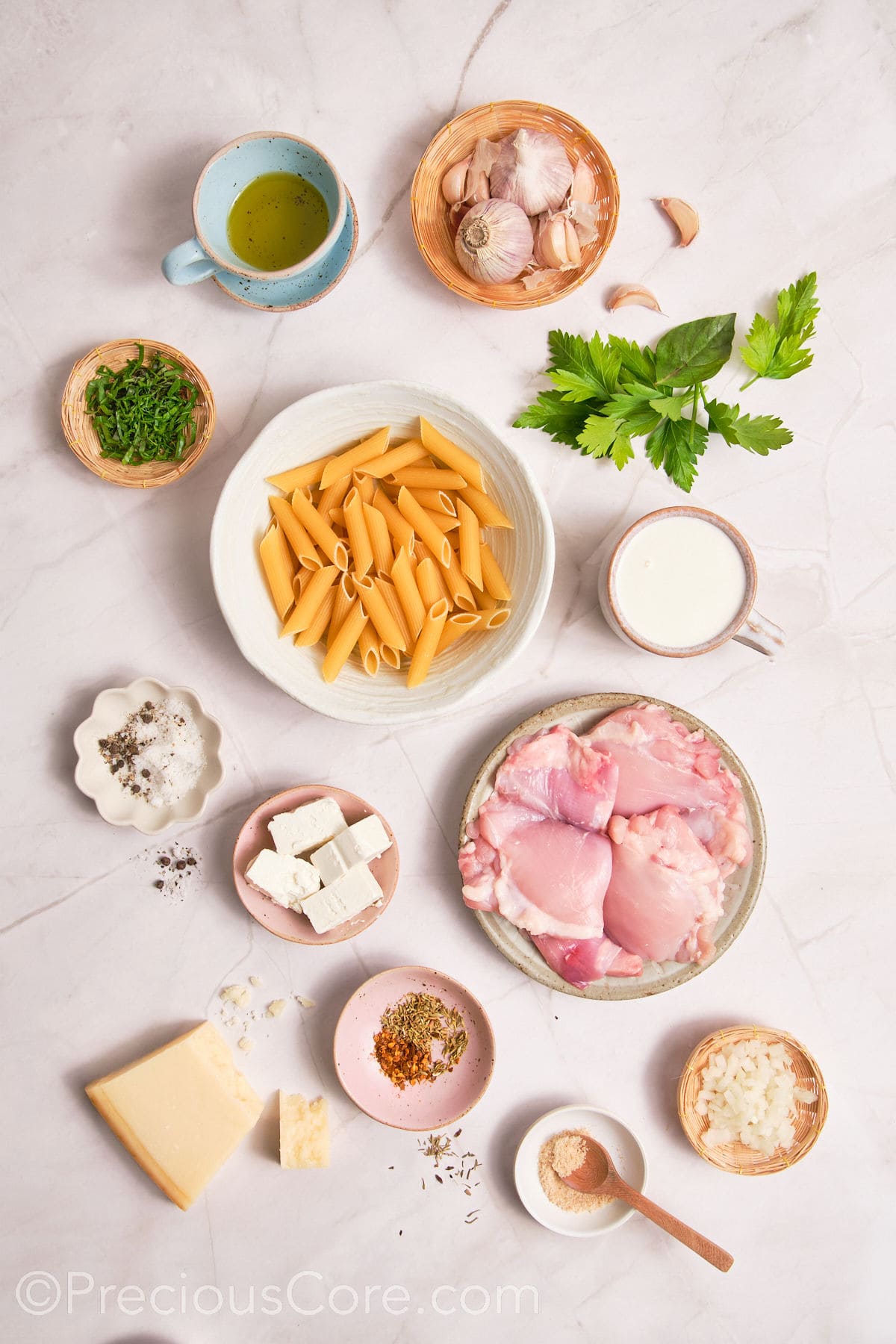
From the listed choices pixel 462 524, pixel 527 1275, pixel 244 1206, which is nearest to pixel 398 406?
pixel 462 524

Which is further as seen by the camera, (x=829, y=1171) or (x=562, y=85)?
(x=829, y=1171)

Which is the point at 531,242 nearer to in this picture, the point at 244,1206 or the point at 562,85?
the point at 562,85

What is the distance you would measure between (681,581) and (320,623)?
2.49 feet

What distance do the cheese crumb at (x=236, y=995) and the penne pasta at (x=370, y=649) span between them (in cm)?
81

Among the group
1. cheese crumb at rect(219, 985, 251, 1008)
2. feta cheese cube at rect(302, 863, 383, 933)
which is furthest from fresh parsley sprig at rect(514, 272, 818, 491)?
cheese crumb at rect(219, 985, 251, 1008)

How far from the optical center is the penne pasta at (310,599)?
1688 millimetres

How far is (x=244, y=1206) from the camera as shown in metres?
1.93

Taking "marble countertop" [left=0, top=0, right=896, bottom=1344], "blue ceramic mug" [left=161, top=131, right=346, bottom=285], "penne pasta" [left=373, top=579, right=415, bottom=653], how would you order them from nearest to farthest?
"blue ceramic mug" [left=161, top=131, right=346, bottom=285], "penne pasta" [left=373, top=579, right=415, bottom=653], "marble countertop" [left=0, top=0, right=896, bottom=1344]

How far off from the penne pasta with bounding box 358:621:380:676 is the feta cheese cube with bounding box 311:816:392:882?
326mm

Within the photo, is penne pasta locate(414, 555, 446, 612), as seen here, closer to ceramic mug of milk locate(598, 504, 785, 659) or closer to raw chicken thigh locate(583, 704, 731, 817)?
ceramic mug of milk locate(598, 504, 785, 659)

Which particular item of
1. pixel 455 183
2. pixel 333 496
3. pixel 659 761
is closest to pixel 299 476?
pixel 333 496

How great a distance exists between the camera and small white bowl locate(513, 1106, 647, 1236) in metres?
1.87

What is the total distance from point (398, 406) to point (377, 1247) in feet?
6.29

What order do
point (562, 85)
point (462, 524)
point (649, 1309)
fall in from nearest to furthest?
point (462, 524) < point (562, 85) < point (649, 1309)
